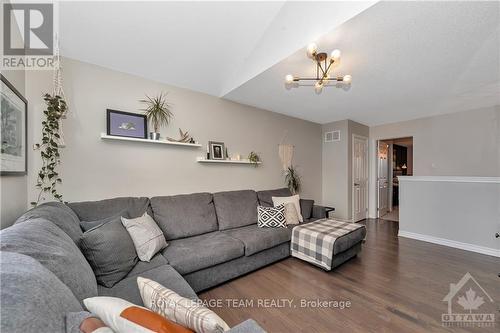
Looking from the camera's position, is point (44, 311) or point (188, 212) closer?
point (44, 311)

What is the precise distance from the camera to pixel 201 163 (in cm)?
309

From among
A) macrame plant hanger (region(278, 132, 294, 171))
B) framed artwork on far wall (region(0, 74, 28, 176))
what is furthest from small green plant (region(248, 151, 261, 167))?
framed artwork on far wall (region(0, 74, 28, 176))

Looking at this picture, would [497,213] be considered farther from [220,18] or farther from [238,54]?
[220,18]

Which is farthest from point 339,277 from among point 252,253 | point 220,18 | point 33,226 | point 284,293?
point 220,18

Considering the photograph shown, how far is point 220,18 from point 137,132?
5.48 ft

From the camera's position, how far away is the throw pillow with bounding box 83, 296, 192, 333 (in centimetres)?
58

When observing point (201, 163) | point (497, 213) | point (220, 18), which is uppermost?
point (220, 18)

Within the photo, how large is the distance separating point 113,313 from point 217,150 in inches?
104

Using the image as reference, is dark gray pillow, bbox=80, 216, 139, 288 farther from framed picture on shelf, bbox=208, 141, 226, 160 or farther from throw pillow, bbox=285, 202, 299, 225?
throw pillow, bbox=285, 202, 299, 225

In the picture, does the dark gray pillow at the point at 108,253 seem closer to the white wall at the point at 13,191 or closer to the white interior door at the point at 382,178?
the white wall at the point at 13,191

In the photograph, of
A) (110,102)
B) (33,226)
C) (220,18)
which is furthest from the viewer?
(110,102)

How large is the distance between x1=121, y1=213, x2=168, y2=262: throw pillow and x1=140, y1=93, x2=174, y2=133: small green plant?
1.30 m

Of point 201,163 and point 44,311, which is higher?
point 201,163

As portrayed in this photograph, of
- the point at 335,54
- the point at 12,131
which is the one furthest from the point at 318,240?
the point at 12,131
